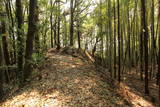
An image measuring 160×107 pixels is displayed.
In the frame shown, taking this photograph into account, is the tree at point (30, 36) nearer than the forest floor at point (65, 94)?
No

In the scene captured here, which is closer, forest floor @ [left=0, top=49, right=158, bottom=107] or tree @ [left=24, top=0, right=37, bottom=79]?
forest floor @ [left=0, top=49, right=158, bottom=107]

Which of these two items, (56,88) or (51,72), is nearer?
(56,88)

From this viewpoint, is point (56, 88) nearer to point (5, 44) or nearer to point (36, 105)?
point (36, 105)

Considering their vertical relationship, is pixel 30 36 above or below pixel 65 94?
above

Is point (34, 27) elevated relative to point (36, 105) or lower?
elevated

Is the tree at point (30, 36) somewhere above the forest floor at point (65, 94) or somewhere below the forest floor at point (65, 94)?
above

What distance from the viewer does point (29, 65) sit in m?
6.61

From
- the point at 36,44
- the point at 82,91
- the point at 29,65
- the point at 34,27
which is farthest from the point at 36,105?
the point at 36,44

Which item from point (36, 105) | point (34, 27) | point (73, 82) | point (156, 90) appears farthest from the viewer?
point (156, 90)

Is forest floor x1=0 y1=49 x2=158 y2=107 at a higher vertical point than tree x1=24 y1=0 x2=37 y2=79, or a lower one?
lower

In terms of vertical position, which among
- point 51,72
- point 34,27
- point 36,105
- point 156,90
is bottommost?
point 156,90

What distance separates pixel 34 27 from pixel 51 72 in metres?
2.14

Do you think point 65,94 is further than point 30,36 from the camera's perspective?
No

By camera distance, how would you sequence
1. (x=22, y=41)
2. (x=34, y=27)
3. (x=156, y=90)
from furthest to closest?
(x=156, y=90) → (x=22, y=41) → (x=34, y=27)
